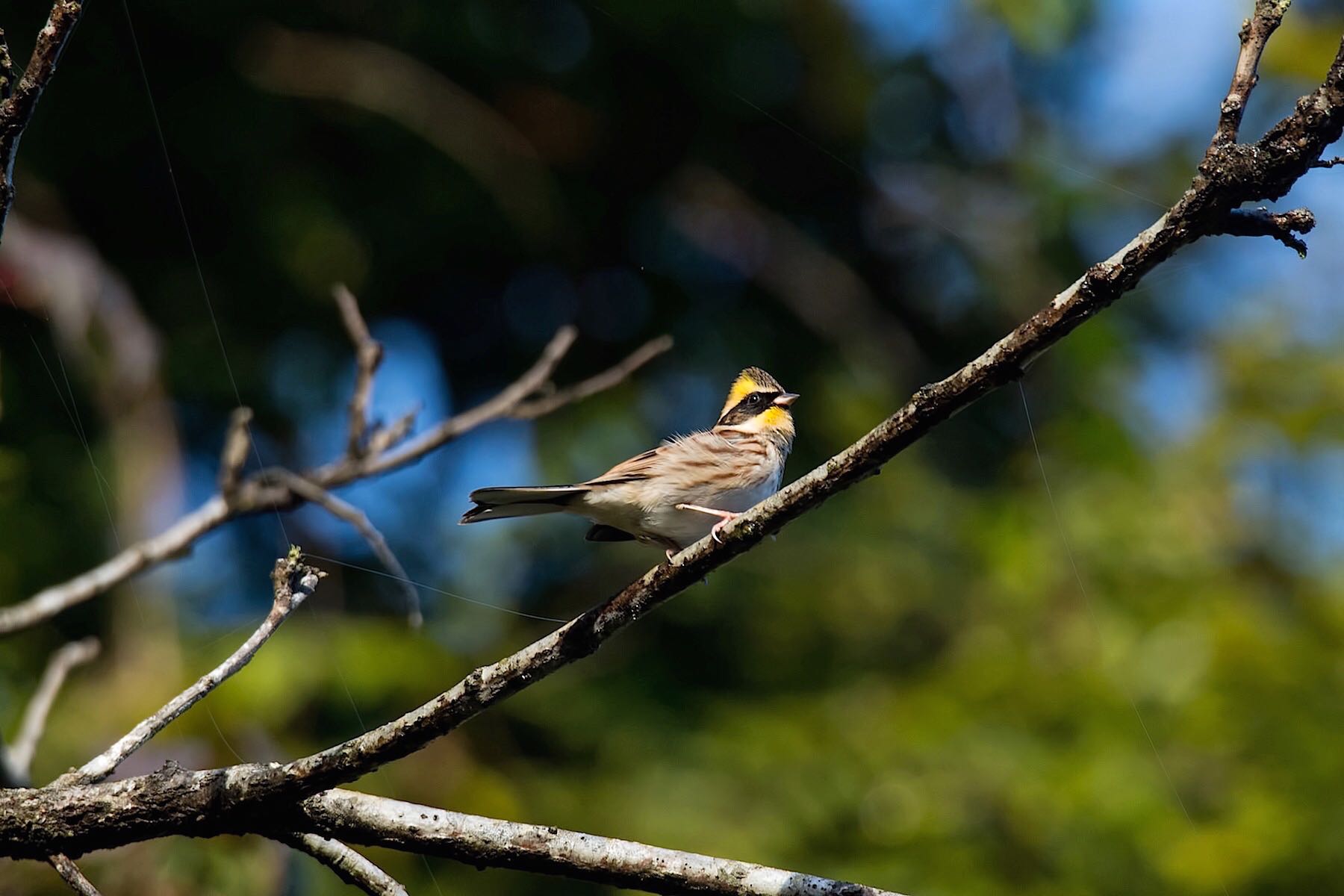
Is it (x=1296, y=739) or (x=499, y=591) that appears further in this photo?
(x=499, y=591)

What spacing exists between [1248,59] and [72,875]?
2.14 metres

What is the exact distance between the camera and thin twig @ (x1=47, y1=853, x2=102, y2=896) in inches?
79.8

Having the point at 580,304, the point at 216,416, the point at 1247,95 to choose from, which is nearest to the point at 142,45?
the point at 216,416

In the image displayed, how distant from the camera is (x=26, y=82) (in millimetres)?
1907

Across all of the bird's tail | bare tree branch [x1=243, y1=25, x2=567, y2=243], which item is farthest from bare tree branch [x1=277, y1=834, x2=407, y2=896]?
bare tree branch [x1=243, y1=25, x2=567, y2=243]

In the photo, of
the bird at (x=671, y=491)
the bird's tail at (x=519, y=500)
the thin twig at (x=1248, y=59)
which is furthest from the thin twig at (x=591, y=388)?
the thin twig at (x=1248, y=59)

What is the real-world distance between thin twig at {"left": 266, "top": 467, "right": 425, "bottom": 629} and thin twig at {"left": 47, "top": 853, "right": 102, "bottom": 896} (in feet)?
2.76

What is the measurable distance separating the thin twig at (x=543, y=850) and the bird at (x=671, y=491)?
93cm

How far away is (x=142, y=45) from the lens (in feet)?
27.4

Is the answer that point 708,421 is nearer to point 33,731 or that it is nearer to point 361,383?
point 361,383

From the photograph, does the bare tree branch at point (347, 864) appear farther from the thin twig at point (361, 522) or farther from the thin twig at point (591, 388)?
the thin twig at point (591, 388)

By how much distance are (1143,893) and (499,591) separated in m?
3.65

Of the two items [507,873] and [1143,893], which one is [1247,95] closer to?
[1143,893]

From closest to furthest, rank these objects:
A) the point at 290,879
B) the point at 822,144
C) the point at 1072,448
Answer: the point at 290,879
the point at 1072,448
the point at 822,144
